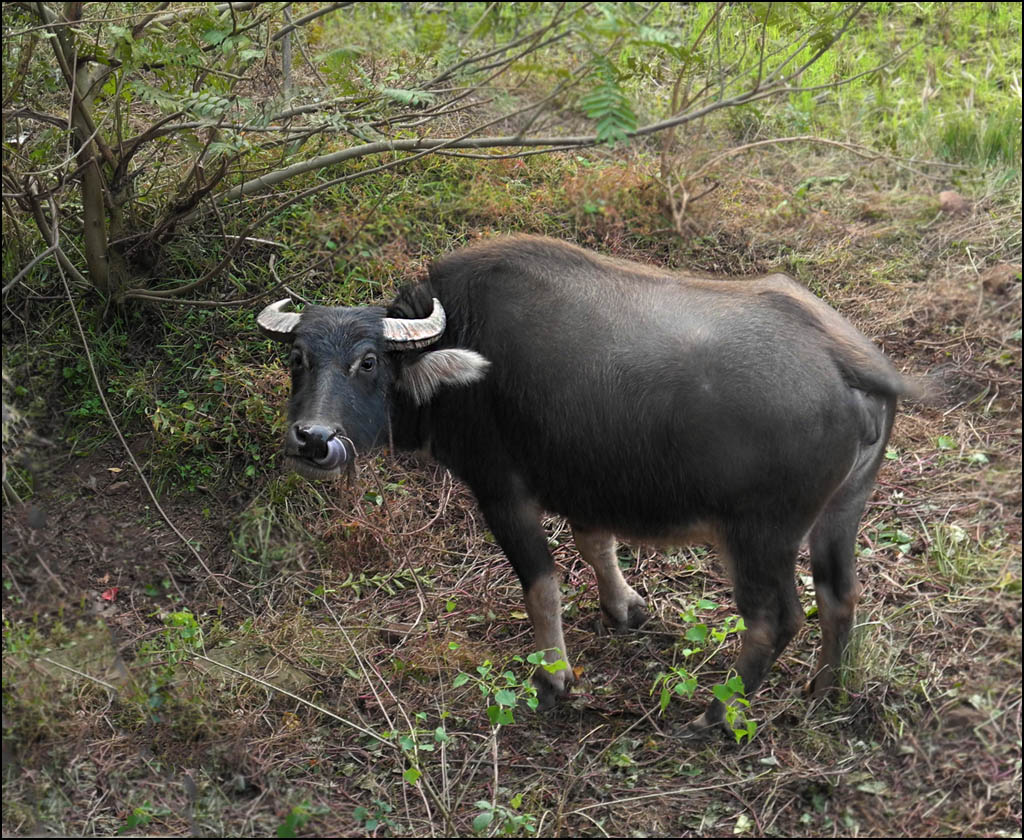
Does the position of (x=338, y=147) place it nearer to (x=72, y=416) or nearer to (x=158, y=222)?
(x=158, y=222)

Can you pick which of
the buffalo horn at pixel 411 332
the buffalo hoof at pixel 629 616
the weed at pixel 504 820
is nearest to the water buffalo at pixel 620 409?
the buffalo horn at pixel 411 332

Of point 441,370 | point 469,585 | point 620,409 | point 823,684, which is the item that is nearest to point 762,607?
point 823,684

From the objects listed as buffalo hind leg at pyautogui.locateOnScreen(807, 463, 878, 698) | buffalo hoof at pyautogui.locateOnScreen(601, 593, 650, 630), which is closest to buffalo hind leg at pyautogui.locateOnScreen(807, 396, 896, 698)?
buffalo hind leg at pyautogui.locateOnScreen(807, 463, 878, 698)

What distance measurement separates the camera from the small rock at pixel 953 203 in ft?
21.7

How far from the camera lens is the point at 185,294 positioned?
6.07 meters

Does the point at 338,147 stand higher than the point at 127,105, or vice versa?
the point at 127,105

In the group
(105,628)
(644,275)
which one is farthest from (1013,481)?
(105,628)

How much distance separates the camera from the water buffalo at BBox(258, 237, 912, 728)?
3.98m

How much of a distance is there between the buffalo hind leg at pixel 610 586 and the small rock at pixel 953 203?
3.36 meters

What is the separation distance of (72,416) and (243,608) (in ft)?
4.88

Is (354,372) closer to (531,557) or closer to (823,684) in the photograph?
(531,557)

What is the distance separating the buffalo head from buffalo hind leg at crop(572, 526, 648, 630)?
96 cm

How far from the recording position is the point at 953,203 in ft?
21.8

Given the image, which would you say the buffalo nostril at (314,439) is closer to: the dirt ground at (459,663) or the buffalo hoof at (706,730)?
the dirt ground at (459,663)
